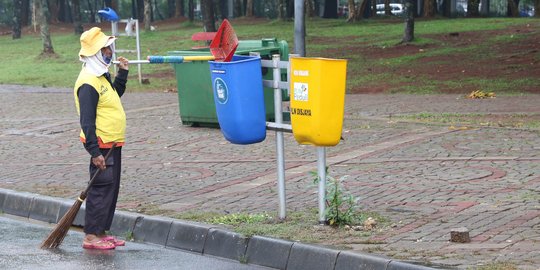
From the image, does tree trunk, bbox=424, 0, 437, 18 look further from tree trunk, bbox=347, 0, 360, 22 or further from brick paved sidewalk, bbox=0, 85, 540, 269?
brick paved sidewalk, bbox=0, 85, 540, 269

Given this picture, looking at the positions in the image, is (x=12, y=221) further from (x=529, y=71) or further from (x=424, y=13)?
(x=424, y=13)

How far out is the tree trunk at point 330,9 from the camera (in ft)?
185

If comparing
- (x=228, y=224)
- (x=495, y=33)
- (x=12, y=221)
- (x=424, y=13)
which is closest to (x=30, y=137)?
(x=12, y=221)

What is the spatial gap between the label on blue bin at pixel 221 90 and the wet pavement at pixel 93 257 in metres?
1.32

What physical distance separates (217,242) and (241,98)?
1.22 meters

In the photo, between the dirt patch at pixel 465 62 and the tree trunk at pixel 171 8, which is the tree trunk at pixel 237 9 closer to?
the tree trunk at pixel 171 8

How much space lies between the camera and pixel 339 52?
31.5 metres

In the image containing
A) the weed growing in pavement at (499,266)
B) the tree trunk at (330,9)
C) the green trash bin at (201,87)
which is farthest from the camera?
the tree trunk at (330,9)

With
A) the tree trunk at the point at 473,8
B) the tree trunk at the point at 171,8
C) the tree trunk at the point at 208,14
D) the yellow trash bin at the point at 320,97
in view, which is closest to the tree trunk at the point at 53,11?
the tree trunk at the point at 171,8

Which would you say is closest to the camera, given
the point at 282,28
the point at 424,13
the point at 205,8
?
the point at 205,8

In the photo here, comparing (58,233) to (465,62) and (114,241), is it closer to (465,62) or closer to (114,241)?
(114,241)

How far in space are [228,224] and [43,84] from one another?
19.2 meters

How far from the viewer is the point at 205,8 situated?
36.4 meters

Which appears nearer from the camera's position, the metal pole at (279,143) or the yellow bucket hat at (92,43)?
the yellow bucket hat at (92,43)
